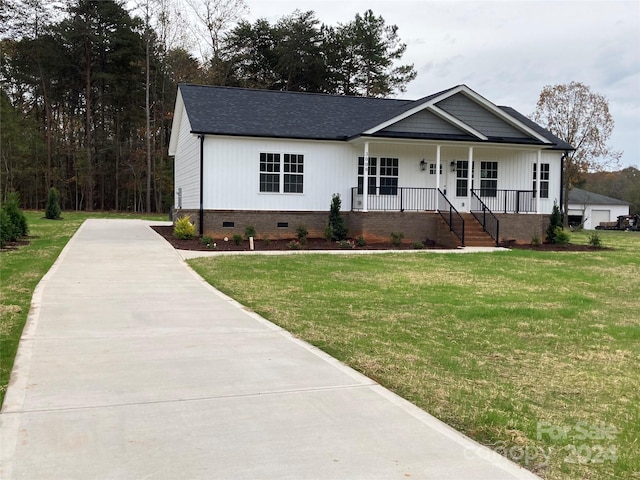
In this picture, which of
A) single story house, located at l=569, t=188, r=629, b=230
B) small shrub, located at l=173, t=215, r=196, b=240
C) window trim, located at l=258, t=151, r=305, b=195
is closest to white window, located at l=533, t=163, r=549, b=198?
window trim, located at l=258, t=151, r=305, b=195

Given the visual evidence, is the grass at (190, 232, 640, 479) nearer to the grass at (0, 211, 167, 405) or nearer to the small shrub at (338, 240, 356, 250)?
the grass at (0, 211, 167, 405)

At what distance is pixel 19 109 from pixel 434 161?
3688cm

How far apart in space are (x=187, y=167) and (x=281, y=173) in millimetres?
4899

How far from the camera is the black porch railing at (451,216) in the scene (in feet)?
65.6

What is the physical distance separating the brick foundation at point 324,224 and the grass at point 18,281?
5.09m

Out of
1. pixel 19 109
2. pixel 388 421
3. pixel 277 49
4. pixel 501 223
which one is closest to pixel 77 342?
pixel 388 421

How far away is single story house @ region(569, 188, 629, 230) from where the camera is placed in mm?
53719

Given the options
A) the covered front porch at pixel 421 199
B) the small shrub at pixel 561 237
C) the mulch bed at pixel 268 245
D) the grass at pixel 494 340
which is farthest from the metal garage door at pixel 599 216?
the grass at pixel 494 340

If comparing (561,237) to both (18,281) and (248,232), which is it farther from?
(18,281)

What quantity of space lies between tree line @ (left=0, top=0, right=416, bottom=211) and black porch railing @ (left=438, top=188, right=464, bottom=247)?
26.1 meters

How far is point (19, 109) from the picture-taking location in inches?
1779

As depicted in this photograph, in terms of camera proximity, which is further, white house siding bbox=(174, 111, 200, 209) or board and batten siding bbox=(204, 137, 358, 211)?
white house siding bbox=(174, 111, 200, 209)

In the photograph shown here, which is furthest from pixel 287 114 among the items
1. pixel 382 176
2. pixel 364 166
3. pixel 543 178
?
pixel 543 178

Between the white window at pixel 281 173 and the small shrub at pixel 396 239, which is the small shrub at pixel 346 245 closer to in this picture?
the small shrub at pixel 396 239
